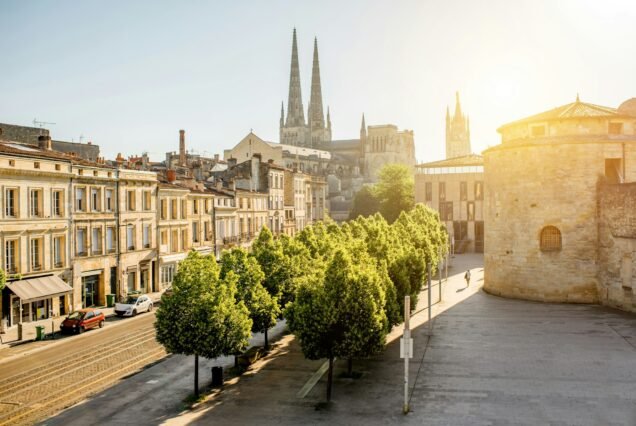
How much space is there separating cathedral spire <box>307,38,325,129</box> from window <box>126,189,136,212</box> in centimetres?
12253

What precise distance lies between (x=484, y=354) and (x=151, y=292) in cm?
2888

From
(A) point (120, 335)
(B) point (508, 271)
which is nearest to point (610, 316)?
(B) point (508, 271)

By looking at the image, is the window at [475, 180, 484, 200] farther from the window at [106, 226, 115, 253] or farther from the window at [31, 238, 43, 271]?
the window at [31, 238, 43, 271]

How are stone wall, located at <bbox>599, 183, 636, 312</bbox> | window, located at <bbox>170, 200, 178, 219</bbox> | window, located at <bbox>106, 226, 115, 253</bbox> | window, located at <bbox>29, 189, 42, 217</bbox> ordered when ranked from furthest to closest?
window, located at <bbox>170, 200, 178, 219</bbox> → window, located at <bbox>106, 226, 115, 253</bbox> → window, located at <bbox>29, 189, 42, 217</bbox> → stone wall, located at <bbox>599, 183, 636, 312</bbox>

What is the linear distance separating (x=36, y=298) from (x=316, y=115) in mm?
135366

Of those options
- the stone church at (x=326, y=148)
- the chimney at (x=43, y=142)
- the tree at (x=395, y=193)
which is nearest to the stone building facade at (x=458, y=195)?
the tree at (x=395, y=193)

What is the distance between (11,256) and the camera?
3384cm

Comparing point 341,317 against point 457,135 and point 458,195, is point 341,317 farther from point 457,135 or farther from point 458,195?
point 457,135

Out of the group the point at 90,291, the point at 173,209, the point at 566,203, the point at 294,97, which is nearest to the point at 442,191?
the point at 566,203

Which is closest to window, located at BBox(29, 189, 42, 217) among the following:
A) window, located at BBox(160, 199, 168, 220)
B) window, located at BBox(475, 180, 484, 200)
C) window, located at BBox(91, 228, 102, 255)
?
window, located at BBox(91, 228, 102, 255)

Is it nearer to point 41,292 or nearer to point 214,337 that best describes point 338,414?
point 214,337

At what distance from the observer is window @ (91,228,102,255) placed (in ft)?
133

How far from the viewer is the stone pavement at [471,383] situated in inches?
731

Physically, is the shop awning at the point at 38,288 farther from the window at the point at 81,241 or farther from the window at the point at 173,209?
the window at the point at 173,209
